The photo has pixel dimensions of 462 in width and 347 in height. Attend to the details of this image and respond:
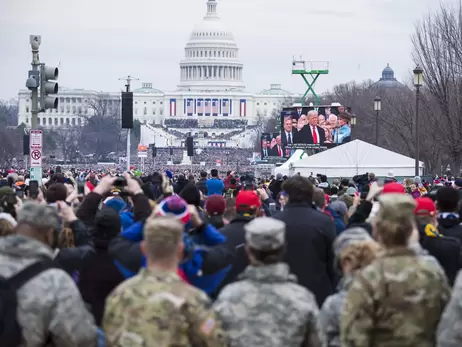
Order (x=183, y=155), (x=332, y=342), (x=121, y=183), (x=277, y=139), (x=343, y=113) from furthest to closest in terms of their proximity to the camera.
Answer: (x=183, y=155) < (x=277, y=139) < (x=343, y=113) < (x=121, y=183) < (x=332, y=342)

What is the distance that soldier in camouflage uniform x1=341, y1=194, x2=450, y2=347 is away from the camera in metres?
6.14

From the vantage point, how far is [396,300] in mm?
6191

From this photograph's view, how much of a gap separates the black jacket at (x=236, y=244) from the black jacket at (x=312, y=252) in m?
0.41

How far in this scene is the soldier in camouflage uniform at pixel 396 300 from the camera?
20.1ft

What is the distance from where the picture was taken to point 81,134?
16988 cm

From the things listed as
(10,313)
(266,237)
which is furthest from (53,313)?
(266,237)

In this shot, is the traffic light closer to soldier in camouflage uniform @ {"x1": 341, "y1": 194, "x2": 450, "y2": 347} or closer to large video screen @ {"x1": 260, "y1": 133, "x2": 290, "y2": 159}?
soldier in camouflage uniform @ {"x1": 341, "y1": 194, "x2": 450, "y2": 347}

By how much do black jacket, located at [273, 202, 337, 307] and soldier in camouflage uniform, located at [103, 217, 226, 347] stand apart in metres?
2.69

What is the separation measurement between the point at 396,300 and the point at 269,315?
2.01 ft

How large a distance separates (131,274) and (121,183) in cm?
151

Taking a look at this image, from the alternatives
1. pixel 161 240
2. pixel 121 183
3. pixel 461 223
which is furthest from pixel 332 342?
pixel 461 223

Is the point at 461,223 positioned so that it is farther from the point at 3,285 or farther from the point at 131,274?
the point at 3,285

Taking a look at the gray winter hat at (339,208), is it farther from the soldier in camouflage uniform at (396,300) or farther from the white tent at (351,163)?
the white tent at (351,163)

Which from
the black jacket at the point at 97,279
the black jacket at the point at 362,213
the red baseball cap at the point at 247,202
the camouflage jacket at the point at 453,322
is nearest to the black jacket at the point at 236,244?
the red baseball cap at the point at 247,202
